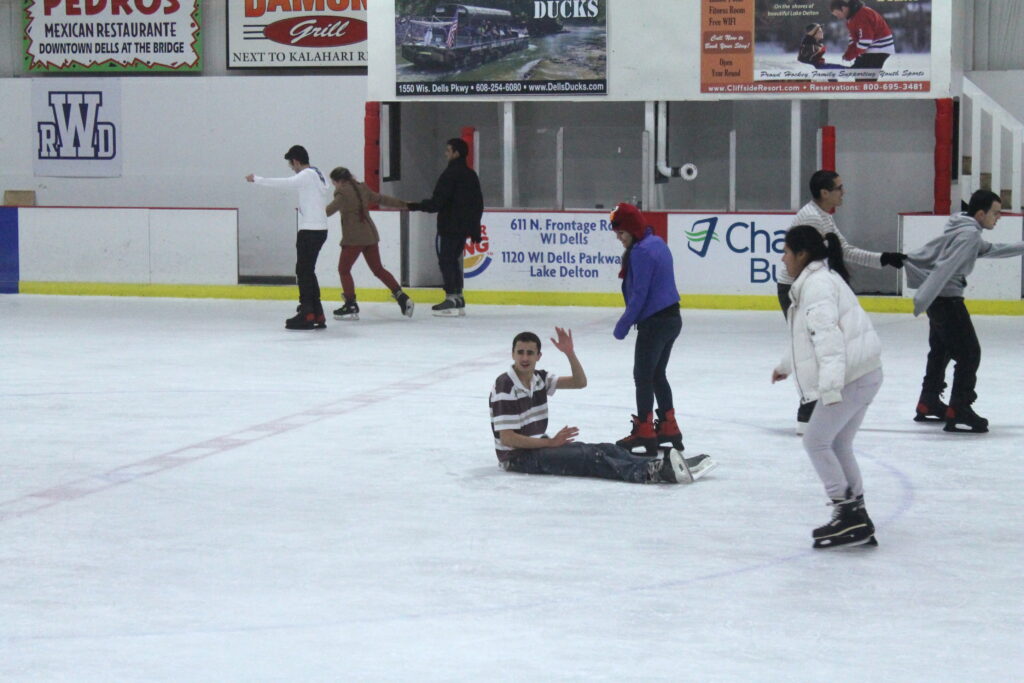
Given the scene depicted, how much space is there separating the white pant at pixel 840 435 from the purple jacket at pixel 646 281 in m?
2.03

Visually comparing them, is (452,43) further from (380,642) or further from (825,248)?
(380,642)

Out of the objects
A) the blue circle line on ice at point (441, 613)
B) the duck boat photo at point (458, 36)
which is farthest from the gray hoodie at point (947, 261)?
the duck boat photo at point (458, 36)

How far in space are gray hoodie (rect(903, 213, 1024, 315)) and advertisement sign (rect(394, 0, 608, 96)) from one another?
9230mm

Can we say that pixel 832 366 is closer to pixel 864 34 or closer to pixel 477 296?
pixel 864 34

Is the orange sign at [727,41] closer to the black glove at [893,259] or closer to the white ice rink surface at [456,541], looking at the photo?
the white ice rink surface at [456,541]

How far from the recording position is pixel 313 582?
235 inches

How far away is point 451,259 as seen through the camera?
16.9 m

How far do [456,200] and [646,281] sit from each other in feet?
28.3

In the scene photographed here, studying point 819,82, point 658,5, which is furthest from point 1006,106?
point 658,5

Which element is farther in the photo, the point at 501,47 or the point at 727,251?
the point at 501,47

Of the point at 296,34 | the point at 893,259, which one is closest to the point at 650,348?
the point at 893,259

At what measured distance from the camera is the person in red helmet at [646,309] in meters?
8.37

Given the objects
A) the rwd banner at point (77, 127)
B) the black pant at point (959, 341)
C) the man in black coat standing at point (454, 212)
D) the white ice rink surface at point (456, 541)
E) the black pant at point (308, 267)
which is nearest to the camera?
the white ice rink surface at point (456, 541)

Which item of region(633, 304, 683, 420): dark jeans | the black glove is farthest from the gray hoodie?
region(633, 304, 683, 420): dark jeans
